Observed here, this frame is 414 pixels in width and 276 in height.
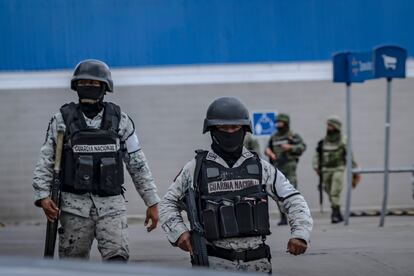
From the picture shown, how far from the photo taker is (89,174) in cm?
691

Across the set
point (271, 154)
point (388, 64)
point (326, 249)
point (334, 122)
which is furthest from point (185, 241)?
point (334, 122)

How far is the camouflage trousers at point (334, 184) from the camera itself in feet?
53.0

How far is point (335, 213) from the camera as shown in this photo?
16.2 m

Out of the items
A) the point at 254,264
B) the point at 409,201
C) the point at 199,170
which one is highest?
the point at 199,170

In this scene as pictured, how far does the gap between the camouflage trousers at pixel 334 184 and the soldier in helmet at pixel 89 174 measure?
939 centimetres

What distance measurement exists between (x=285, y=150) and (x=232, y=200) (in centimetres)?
980

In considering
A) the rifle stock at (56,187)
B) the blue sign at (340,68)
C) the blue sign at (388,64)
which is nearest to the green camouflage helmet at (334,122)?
the blue sign at (340,68)

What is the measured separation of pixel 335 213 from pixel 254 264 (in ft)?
34.3

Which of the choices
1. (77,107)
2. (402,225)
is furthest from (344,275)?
(402,225)

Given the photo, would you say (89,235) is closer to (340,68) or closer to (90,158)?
(90,158)

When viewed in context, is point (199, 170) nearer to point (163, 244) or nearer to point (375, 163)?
point (163, 244)

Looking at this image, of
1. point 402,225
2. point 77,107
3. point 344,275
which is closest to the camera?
point 77,107

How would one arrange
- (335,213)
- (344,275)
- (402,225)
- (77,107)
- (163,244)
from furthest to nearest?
(335,213) → (402,225) → (163,244) → (344,275) → (77,107)

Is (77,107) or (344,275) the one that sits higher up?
(77,107)
